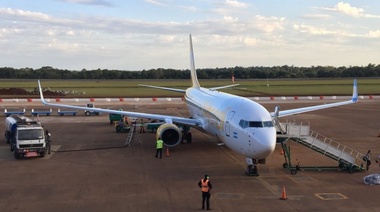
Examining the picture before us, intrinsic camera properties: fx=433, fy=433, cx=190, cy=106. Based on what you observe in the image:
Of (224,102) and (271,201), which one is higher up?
(224,102)

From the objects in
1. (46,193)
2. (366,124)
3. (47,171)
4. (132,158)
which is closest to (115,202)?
(46,193)

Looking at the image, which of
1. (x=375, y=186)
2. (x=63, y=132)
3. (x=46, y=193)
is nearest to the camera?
(x=46, y=193)

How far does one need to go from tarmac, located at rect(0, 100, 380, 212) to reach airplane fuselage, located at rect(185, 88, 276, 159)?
169 centimetres

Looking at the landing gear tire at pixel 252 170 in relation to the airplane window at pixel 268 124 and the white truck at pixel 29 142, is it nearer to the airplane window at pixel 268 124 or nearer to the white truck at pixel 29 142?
the airplane window at pixel 268 124

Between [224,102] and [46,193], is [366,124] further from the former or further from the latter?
[46,193]

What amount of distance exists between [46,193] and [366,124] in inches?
1499

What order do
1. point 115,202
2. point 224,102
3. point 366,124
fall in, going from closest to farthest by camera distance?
point 115,202
point 224,102
point 366,124

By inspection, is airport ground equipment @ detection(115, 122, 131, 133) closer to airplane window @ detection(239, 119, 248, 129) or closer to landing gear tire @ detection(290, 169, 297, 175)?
airplane window @ detection(239, 119, 248, 129)

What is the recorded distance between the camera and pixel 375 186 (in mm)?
21859

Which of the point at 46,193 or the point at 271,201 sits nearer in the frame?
the point at 271,201

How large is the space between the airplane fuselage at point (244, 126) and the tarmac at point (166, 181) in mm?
1694

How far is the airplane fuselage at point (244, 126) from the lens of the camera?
22031 mm

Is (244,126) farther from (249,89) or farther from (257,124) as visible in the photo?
(249,89)

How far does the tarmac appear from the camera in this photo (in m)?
18.6
